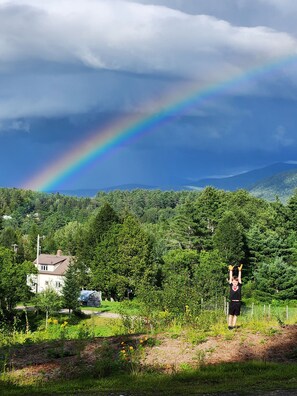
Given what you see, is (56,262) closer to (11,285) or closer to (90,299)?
(90,299)

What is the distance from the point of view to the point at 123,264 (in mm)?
66188

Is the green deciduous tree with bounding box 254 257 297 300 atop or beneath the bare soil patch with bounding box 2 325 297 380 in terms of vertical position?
beneath

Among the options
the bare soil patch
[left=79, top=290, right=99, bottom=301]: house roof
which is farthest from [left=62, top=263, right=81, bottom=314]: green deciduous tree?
the bare soil patch

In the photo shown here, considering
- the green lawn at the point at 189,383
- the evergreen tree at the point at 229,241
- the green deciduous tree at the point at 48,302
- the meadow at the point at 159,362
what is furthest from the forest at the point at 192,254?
the green lawn at the point at 189,383

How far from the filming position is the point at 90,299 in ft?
213

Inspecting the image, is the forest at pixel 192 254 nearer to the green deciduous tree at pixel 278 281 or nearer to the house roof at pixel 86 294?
the green deciduous tree at pixel 278 281

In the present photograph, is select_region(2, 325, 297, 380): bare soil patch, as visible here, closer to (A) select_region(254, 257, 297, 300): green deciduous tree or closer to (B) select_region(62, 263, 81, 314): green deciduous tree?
(B) select_region(62, 263, 81, 314): green deciduous tree

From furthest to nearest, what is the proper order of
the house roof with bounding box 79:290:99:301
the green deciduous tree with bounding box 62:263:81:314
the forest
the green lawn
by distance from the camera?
the house roof with bounding box 79:290:99:301 → the forest → the green deciduous tree with bounding box 62:263:81:314 → the green lawn

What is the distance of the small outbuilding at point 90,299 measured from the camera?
64.6m

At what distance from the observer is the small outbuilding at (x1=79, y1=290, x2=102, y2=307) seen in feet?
212

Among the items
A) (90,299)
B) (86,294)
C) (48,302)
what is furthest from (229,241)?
(48,302)

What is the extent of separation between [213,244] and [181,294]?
49.7 m

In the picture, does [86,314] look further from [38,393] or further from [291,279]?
[38,393]

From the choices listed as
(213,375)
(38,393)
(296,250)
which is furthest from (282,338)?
(296,250)
